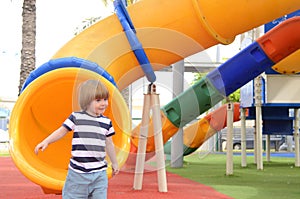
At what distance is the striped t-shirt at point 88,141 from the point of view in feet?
12.2

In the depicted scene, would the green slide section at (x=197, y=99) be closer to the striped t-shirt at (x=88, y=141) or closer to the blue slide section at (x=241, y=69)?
the blue slide section at (x=241, y=69)

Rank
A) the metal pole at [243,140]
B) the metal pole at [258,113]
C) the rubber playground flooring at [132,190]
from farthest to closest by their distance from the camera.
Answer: the metal pole at [243,140], the metal pole at [258,113], the rubber playground flooring at [132,190]

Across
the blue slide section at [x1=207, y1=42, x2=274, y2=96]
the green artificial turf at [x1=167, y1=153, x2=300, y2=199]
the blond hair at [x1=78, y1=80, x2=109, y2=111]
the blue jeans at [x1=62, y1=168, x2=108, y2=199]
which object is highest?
the blue slide section at [x1=207, y1=42, x2=274, y2=96]

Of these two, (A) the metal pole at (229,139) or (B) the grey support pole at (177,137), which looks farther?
(B) the grey support pole at (177,137)

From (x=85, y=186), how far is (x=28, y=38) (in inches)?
475

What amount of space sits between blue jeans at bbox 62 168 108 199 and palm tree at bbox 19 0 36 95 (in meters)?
11.8

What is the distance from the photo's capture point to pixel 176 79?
40.8ft

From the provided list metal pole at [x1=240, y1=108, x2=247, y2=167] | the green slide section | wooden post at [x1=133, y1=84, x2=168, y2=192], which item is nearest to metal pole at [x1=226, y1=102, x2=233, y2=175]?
the green slide section

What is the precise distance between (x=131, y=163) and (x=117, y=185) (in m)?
2.12

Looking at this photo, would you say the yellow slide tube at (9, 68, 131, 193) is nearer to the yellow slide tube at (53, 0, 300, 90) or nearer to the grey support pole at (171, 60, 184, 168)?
the yellow slide tube at (53, 0, 300, 90)

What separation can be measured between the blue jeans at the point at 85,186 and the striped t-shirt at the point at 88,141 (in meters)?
0.04

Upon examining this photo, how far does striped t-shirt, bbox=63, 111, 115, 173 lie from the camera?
12.2 feet

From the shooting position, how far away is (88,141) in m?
3.76

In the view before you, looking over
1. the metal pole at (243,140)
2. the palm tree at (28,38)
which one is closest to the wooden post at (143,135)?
the metal pole at (243,140)
